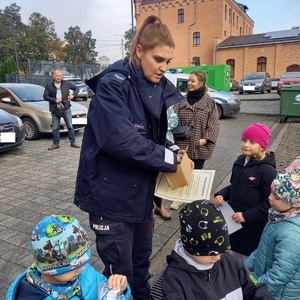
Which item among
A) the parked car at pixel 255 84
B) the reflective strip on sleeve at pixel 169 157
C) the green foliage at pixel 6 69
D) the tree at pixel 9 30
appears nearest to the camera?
the reflective strip on sleeve at pixel 169 157

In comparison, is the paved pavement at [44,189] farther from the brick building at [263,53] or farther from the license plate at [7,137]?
the brick building at [263,53]

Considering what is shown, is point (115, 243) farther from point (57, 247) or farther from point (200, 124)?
point (200, 124)

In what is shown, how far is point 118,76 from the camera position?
170 cm

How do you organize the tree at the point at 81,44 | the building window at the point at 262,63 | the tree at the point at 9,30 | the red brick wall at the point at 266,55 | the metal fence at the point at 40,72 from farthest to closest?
the tree at the point at 81,44
the tree at the point at 9,30
the building window at the point at 262,63
the red brick wall at the point at 266,55
the metal fence at the point at 40,72

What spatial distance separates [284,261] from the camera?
178cm

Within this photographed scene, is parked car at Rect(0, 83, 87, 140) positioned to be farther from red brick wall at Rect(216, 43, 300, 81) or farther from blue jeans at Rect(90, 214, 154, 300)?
red brick wall at Rect(216, 43, 300, 81)

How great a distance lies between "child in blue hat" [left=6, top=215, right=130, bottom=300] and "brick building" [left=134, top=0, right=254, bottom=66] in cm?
3996

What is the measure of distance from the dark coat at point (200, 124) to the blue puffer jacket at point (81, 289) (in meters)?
2.65

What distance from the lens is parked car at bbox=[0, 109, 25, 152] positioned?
684cm

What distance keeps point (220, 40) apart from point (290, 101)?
3035 cm

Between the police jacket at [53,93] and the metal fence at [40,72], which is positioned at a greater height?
the metal fence at [40,72]

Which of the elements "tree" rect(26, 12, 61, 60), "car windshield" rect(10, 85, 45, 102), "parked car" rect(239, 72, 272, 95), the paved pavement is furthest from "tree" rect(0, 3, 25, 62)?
the paved pavement

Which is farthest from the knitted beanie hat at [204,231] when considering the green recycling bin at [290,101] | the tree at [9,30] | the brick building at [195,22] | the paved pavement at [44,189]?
the tree at [9,30]

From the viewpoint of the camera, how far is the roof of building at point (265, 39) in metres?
34.6
